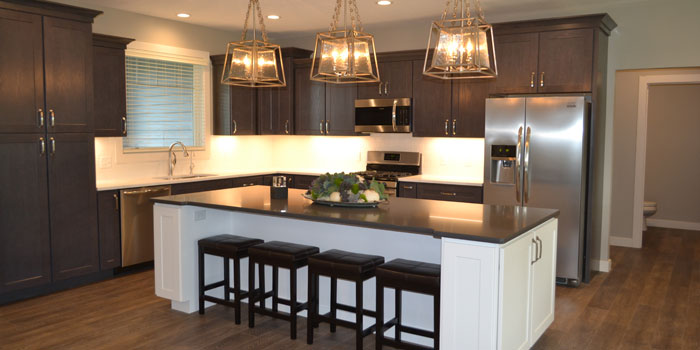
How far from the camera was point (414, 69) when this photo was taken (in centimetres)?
623

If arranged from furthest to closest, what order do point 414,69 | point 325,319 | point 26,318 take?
1. point 414,69
2. point 26,318
3. point 325,319

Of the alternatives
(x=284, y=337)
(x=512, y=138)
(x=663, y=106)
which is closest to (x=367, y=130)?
(x=512, y=138)

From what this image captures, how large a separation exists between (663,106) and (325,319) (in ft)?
22.2

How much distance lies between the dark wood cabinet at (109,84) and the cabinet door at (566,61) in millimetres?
3972

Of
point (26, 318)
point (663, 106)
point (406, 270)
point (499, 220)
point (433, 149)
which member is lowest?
point (26, 318)

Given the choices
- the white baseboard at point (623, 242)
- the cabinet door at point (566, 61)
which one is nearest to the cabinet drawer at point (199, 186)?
the cabinet door at point (566, 61)

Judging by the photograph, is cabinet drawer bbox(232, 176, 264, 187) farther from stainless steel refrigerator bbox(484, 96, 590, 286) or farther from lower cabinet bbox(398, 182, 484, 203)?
stainless steel refrigerator bbox(484, 96, 590, 286)

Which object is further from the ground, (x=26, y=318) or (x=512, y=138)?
(x=512, y=138)

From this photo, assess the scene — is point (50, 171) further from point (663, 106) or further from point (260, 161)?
point (663, 106)

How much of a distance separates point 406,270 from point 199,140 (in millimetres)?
4333

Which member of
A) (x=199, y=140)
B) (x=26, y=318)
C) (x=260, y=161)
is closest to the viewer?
(x=26, y=318)

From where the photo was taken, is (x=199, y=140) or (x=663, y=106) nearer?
(x=199, y=140)

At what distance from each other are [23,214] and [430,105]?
3.98 meters

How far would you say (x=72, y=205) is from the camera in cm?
486
